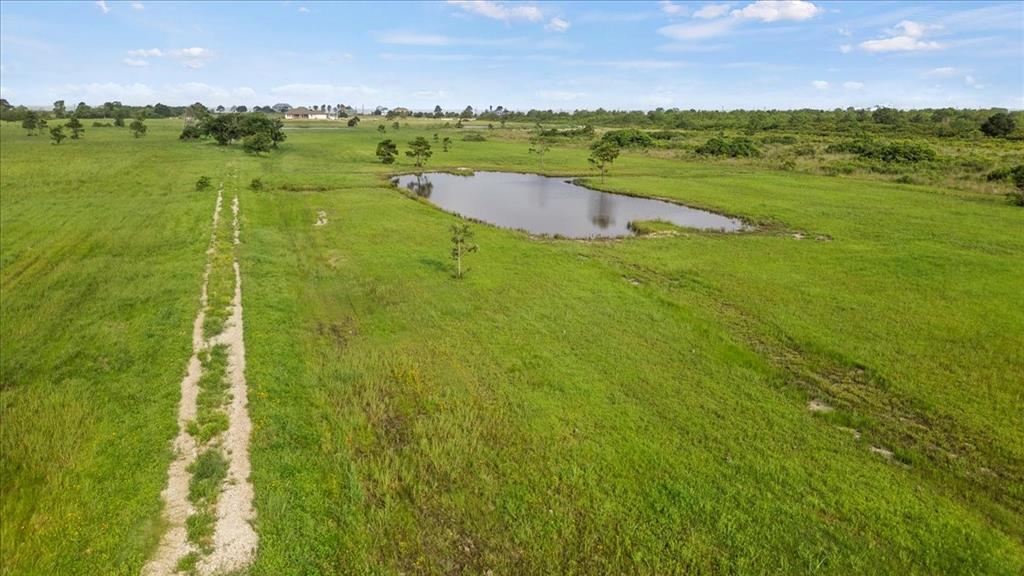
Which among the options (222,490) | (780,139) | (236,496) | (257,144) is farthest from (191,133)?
(780,139)

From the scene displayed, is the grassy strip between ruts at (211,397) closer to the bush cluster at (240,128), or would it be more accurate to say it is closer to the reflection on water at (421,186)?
the reflection on water at (421,186)

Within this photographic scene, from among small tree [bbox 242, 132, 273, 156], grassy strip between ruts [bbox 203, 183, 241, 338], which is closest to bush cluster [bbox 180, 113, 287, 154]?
small tree [bbox 242, 132, 273, 156]

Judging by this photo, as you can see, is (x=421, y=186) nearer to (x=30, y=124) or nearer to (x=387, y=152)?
(x=387, y=152)

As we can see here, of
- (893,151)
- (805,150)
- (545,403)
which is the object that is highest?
(805,150)

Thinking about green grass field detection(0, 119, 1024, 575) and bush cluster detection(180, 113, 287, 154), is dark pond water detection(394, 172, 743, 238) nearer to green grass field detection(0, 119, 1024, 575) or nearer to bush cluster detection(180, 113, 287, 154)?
green grass field detection(0, 119, 1024, 575)

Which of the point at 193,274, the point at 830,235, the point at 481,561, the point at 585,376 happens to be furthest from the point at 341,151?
the point at 481,561

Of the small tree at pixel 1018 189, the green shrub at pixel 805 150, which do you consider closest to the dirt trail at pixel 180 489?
the small tree at pixel 1018 189
